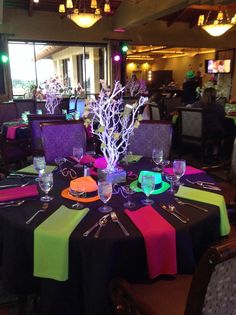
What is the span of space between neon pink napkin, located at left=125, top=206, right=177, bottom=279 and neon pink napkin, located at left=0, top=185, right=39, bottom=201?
642 millimetres

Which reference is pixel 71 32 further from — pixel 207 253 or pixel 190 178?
pixel 207 253

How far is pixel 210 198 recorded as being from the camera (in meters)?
1.62

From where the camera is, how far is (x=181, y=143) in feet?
15.7

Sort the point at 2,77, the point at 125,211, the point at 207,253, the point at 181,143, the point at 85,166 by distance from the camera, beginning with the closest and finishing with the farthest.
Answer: the point at 207,253 < the point at 125,211 < the point at 85,166 < the point at 181,143 < the point at 2,77

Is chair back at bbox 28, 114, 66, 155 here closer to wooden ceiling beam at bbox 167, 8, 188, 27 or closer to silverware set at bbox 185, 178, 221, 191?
silverware set at bbox 185, 178, 221, 191

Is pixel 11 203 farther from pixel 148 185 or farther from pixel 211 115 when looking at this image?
pixel 211 115

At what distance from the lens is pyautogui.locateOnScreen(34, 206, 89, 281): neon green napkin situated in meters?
1.26

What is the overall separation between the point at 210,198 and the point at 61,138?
5.36ft

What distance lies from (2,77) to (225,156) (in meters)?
6.36

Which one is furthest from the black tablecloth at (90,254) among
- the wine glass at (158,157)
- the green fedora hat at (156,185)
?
the wine glass at (158,157)

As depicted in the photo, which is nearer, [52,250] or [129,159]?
[52,250]

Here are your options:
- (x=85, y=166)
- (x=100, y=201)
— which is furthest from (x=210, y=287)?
(x=85, y=166)

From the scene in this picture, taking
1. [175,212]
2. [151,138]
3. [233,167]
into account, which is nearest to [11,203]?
[175,212]

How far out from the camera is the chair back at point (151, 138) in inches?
108
